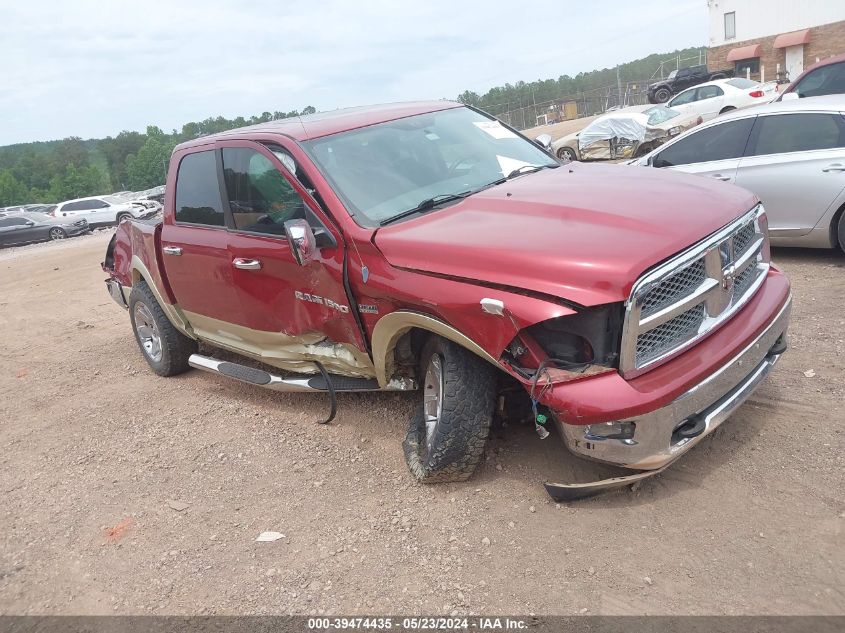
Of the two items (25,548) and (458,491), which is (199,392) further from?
(458,491)

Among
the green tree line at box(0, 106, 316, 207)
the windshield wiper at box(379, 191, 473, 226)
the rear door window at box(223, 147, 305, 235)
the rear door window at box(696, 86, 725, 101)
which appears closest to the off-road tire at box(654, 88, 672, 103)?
the rear door window at box(696, 86, 725, 101)

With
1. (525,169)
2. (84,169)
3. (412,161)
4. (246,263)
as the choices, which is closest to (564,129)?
(525,169)

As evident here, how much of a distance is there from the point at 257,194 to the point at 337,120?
0.71 meters

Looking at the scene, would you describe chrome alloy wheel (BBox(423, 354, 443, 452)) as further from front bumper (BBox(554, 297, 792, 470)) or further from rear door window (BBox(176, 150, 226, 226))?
rear door window (BBox(176, 150, 226, 226))

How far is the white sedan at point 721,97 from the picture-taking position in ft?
62.3

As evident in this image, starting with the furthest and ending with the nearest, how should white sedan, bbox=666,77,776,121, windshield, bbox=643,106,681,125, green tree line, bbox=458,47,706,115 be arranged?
1. green tree line, bbox=458,47,706,115
2. white sedan, bbox=666,77,776,121
3. windshield, bbox=643,106,681,125

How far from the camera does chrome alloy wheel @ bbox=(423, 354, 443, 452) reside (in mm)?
3506

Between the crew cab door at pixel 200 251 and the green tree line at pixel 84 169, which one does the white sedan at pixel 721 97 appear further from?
the green tree line at pixel 84 169

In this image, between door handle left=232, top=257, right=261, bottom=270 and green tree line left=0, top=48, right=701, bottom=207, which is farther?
green tree line left=0, top=48, right=701, bottom=207

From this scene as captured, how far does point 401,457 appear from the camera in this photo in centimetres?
412

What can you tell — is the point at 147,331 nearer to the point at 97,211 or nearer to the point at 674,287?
the point at 674,287

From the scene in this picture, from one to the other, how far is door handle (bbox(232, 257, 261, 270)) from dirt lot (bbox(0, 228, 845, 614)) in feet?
3.84

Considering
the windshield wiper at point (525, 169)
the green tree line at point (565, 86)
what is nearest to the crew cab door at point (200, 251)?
the windshield wiper at point (525, 169)

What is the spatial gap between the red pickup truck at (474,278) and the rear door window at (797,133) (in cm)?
333
